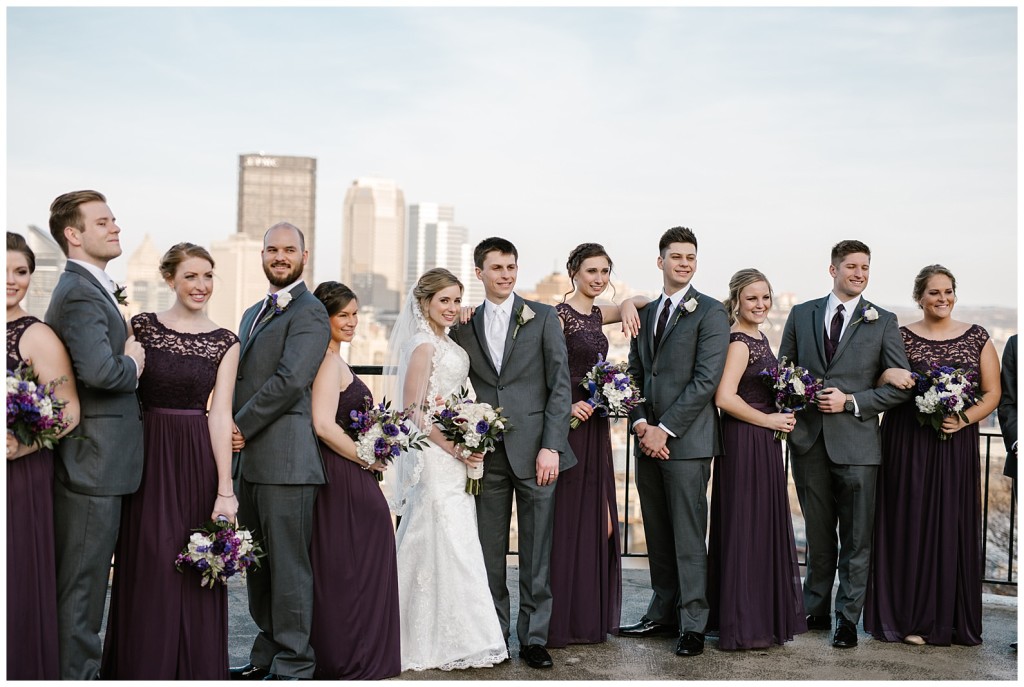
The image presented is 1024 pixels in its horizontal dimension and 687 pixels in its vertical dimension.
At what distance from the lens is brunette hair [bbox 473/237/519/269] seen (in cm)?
504

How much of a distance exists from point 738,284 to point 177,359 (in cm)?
277

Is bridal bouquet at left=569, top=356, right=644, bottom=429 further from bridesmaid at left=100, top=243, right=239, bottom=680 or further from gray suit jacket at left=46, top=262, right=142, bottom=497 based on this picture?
gray suit jacket at left=46, top=262, right=142, bottom=497

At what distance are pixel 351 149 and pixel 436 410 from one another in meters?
102

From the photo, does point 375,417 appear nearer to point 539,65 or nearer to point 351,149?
point 539,65

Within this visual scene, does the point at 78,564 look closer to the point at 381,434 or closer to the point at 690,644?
the point at 381,434

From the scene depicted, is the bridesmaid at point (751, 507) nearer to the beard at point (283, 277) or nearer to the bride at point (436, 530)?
the bride at point (436, 530)

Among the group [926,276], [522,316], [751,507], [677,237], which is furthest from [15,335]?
[926,276]

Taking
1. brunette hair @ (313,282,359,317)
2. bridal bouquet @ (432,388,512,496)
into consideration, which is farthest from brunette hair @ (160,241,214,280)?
bridal bouquet @ (432,388,512,496)

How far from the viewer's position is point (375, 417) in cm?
466

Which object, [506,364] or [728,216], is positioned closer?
[506,364]

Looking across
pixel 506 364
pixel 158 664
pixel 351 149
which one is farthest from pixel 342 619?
pixel 351 149

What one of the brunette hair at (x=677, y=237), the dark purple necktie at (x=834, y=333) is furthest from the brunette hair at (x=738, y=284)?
the dark purple necktie at (x=834, y=333)

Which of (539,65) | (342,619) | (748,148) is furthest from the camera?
(539,65)

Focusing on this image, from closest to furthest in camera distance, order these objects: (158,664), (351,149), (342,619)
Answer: (158,664) → (342,619) → (351,149)
